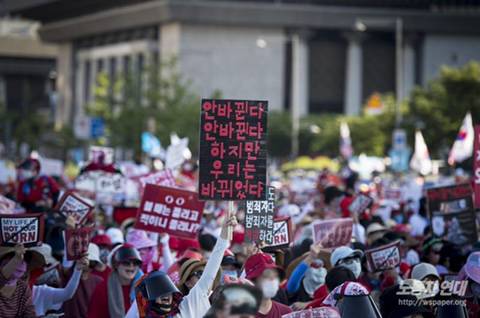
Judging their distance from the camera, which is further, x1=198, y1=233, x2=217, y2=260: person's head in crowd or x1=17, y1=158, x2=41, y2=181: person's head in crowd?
x1=17, y1=158, x2=41, y2=181: person's head in crowd

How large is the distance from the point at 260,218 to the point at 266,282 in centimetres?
259

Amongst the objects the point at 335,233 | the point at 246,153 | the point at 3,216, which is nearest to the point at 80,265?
the point at 3,216

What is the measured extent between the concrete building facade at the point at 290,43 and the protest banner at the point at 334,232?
66225mm

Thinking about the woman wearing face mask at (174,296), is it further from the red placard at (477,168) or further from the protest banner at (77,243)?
the red placard at (477,168)

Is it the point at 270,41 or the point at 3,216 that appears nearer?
the point at 3,216

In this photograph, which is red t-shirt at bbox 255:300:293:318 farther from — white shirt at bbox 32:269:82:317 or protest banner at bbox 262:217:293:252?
protest banner at bbox 262:217:293:252

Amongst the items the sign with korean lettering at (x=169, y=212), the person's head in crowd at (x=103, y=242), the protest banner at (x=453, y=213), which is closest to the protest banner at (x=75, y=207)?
the sign with korean lettering at (x=169, y=212)

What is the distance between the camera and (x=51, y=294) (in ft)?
37.3

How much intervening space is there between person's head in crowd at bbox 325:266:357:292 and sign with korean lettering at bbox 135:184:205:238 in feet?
11.6

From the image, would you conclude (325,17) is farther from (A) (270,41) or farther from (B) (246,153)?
(B) (246,153)

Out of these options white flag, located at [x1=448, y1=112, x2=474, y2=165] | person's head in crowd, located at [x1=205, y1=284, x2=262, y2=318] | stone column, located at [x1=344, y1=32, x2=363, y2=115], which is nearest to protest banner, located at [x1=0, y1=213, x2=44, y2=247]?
person's head in crowd, located at [x1=205, y1=284, x2=262, y2=318]

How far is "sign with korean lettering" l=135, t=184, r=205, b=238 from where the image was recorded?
14.0m

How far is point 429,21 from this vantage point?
295ft

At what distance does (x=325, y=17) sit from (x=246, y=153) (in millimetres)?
77788
